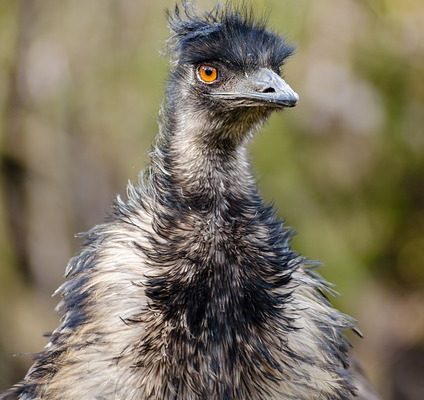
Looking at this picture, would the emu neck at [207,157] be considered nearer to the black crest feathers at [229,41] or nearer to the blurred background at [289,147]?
the black crest feathers at [229,41]

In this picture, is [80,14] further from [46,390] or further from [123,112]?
[46,390]

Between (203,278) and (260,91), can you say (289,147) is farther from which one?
(203,278)

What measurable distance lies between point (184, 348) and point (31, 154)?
5632 millimetres

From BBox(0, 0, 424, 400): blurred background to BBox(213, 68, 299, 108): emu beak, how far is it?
342cm

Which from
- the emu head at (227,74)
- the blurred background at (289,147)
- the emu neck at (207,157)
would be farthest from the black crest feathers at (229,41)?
the blurred background at (289,147)

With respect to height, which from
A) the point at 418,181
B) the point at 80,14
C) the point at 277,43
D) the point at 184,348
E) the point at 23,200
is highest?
the point at 80,14

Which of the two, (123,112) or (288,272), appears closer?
(288,272)

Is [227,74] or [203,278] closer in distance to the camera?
[203,278]

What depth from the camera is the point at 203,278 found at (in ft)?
11.9

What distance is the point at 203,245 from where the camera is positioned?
3.67 meters

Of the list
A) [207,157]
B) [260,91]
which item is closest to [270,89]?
[260,91]

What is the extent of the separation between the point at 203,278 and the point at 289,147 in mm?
4458

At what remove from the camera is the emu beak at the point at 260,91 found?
3.71 metres

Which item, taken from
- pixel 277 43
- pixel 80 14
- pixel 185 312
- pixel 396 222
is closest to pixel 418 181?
pixel 396 222
